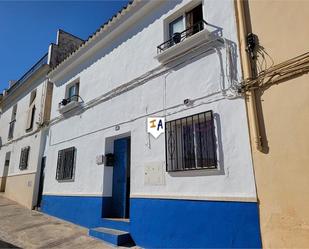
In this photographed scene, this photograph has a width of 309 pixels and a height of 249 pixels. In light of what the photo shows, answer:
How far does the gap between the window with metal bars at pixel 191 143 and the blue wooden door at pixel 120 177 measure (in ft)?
6.93

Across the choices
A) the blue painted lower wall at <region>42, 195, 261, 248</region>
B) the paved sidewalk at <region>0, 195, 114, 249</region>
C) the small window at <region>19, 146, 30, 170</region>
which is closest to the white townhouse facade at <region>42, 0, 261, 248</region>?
→ the blue painted lower wall at <region>42, 195, 261, 248</region>

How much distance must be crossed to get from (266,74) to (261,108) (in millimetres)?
609

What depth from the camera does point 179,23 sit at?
6859mm

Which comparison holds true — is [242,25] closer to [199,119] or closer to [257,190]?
[199,119]

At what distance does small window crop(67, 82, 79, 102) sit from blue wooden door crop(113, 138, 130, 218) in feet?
11.0

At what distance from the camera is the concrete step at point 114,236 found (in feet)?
20.6

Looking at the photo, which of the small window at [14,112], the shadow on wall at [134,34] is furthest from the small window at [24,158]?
the shadow on wall at [134,34]

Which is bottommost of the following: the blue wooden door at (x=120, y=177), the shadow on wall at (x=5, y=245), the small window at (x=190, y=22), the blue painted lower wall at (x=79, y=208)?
the shadow on wall at (x=5, y=245)

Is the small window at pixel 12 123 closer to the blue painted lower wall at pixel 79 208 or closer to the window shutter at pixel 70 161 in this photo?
the blue painted lower wall at pixel 79 208

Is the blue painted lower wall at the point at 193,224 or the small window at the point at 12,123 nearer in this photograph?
the blue painted lower wall at the point at 193,224

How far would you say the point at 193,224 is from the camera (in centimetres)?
515

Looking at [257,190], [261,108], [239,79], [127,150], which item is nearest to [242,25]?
[239,79]

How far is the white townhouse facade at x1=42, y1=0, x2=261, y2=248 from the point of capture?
4918 mm

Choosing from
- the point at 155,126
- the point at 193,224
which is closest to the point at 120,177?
the point at 155,126
